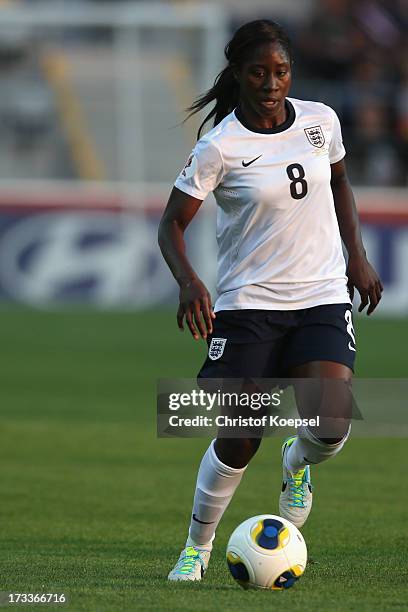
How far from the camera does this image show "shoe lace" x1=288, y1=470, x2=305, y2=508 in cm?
650

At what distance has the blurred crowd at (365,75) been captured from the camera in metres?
26.2

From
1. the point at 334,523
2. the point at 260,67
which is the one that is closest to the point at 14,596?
the point at 260,67

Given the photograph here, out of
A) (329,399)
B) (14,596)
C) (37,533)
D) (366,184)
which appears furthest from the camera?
(366,184)

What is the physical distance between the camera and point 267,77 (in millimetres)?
5738

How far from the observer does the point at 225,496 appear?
5.92m

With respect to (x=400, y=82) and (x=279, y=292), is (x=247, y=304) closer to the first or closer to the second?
(x=279, y=292)

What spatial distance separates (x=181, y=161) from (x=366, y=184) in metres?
3.57

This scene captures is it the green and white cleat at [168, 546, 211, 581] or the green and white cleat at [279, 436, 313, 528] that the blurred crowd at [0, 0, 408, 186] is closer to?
the green and white cleat at [279, 436, 313, 528]

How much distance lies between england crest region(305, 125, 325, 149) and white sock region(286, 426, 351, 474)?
123cm

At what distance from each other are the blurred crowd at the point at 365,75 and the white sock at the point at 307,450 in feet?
64.9

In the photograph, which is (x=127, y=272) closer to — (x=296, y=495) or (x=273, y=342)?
(x=296, y=495)

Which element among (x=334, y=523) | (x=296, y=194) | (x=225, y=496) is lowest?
(x=334, y=523)

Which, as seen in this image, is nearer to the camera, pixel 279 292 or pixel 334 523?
pixel 279 292

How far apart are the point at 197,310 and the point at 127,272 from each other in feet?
59.6
